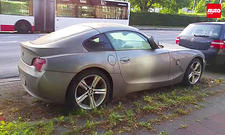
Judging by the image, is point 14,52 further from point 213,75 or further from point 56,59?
point 213,75

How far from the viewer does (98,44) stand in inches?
154

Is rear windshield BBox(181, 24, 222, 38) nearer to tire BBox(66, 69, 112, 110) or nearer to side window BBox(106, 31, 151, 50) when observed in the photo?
side window BBox(106, 31, 151, 50)

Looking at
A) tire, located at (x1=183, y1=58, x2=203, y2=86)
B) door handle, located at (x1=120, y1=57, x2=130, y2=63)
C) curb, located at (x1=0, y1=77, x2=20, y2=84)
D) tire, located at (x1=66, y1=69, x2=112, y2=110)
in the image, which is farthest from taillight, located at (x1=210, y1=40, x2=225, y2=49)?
curb, located at (x1=0, y1=77, x2=20, y2=84)

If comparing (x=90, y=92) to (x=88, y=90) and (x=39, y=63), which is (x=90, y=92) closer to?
(x=88, y=90)

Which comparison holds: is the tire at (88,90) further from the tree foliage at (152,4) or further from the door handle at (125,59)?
the tree foliage at (152,4)

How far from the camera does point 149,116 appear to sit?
372cm

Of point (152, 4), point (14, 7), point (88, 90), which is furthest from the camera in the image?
point (152, 4)

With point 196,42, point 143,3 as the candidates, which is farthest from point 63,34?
point 143,3

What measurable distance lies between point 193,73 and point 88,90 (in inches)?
109

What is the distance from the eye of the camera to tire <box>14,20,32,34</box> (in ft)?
53.0

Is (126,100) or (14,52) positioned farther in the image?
(14,52)

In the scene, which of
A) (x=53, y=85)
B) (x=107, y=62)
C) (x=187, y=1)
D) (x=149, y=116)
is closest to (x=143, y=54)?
(x=107, y=62)

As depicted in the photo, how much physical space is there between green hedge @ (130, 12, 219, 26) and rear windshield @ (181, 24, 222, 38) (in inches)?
882

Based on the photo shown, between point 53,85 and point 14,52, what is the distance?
634 cm
